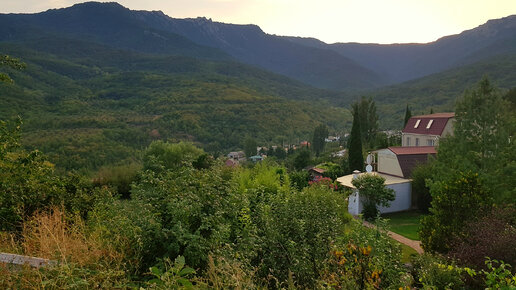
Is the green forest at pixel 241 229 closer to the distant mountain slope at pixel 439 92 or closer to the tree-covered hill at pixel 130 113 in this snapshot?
the tree-covered hill at pixel 130 113

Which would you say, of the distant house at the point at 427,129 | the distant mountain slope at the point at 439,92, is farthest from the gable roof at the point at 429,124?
the distant mountain slope at the point at 439,92

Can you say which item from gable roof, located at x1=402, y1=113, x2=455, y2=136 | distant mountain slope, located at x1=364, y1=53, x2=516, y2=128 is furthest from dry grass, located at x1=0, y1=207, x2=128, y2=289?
distant mountain slope, located at x1=364, y1=53, x2=516, y2=128

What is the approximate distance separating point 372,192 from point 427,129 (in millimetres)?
17640

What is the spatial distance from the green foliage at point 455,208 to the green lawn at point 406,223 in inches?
200

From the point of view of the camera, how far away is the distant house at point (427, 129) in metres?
31.6

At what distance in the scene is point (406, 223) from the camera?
18.4m

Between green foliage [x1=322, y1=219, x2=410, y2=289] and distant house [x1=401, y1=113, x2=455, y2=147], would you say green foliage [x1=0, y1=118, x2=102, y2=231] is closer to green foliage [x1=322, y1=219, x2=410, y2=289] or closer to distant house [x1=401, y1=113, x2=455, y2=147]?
green foliage [x1=322, y1=219, x2=410, y2=289]

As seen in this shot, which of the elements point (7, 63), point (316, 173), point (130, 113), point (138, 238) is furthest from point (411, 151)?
point (130, 113)

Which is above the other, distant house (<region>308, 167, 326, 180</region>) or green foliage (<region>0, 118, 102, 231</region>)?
green foliage (<region>0, 118, 102, 231</region>)

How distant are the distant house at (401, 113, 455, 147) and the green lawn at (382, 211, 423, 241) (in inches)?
514

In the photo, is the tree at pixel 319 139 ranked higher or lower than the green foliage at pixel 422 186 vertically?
lower

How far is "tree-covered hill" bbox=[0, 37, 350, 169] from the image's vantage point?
46.1 meters

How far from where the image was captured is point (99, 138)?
158 feet

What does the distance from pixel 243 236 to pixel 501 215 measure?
7331 mm
